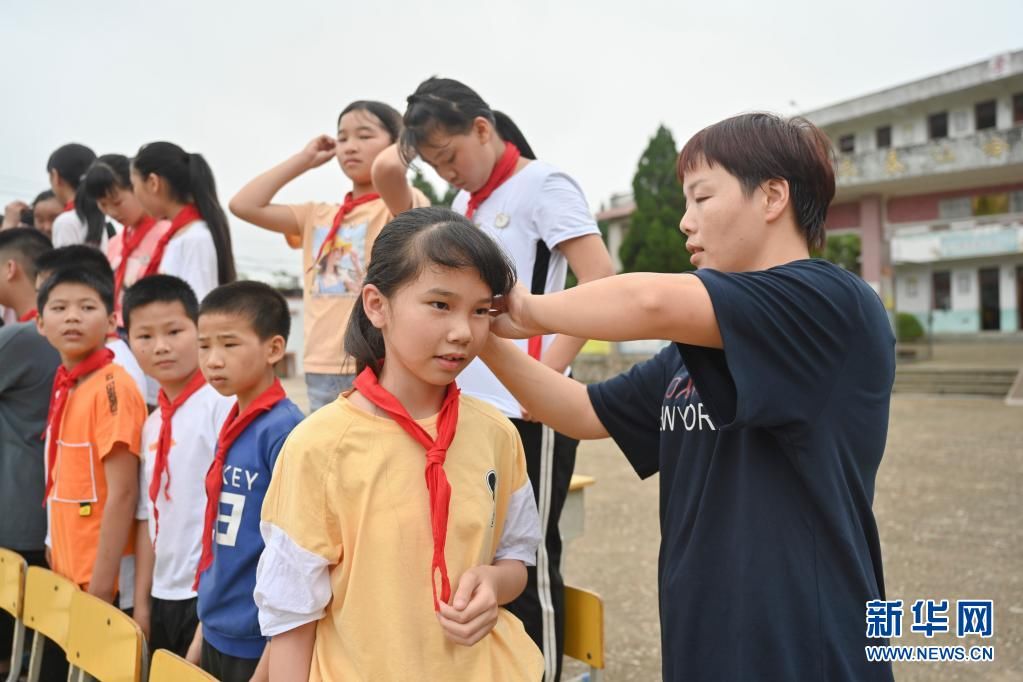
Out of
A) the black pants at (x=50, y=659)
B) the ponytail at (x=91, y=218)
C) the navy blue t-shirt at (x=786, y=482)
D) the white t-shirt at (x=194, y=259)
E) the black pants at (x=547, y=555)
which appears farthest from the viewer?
the ponytail at (x=91, y=218)

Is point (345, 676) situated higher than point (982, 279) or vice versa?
point (982, 279)

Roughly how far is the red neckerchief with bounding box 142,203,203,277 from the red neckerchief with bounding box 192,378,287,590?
1364 millimetres

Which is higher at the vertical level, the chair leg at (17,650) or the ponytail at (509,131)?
the ponytail at (509,131)

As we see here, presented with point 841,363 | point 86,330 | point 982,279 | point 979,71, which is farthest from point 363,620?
point 982,279

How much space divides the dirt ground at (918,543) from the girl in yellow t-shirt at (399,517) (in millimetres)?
2127

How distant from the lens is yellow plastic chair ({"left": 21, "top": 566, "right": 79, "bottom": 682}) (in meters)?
2.31

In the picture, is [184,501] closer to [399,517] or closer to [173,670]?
[173,670]

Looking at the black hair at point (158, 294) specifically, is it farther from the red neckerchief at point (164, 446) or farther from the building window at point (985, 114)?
the building window at point (985, 114)

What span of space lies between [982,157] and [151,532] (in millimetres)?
24212

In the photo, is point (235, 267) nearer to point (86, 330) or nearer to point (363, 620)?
point (86, 330)

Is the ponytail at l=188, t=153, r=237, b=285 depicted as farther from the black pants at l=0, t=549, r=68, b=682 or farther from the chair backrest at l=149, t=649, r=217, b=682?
the chair backrest at l=149, t=649, r=217, b=682

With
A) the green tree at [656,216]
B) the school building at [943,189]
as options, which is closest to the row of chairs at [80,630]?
the green tree at [656,216]

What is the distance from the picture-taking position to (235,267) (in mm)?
3393

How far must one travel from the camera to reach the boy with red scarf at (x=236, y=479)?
2018mm
